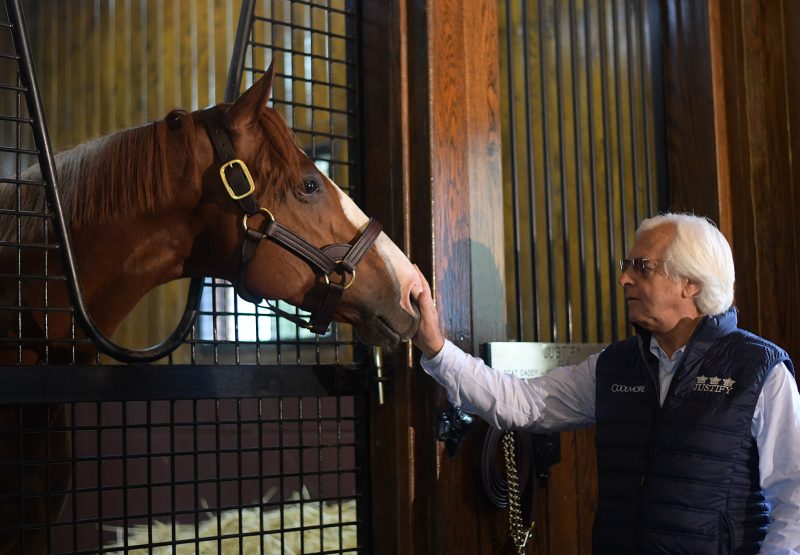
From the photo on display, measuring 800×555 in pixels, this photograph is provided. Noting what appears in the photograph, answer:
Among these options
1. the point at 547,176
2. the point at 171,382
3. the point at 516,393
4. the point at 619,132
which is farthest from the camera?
the point at 619,132

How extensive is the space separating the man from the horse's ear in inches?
18.1

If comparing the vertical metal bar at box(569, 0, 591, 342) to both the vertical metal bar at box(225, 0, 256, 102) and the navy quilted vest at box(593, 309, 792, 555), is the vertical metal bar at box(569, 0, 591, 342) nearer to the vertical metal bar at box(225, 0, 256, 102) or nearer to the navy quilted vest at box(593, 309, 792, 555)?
the navy quilted vest at box(593, 309, 792, 555)

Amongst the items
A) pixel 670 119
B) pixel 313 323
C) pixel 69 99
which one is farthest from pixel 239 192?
pixel 69 99

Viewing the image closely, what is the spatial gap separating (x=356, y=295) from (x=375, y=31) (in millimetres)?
738

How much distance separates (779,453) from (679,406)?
18 centimetres

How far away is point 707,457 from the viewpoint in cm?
146

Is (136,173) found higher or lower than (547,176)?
lower

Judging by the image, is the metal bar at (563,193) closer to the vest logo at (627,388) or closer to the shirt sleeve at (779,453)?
the vest logo at (627,388)

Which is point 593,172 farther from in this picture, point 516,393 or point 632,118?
point 516,393

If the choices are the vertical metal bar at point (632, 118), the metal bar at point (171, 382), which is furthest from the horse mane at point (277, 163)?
the vertical metal bar at point (632, 118)

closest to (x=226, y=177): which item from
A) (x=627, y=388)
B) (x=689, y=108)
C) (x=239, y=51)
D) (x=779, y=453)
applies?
(x=239, y=51)

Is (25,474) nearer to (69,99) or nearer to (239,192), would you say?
(239,192)

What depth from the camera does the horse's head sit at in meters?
1.55

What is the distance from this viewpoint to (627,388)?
1633 mm
